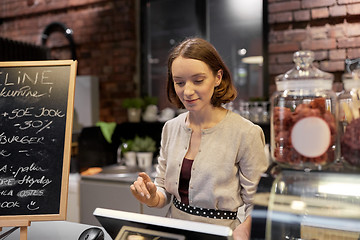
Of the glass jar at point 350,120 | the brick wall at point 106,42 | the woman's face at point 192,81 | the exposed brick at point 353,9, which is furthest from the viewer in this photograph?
the brick wall at point 106,42

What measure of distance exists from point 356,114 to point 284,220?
0.99 ft

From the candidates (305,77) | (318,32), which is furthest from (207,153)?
(318,32)

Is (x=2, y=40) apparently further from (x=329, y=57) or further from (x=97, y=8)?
(x=329, y=57)

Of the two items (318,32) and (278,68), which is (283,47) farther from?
(318,32)

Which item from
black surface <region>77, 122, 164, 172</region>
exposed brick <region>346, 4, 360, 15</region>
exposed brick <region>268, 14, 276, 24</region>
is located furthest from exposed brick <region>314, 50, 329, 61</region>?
black surface <region>77, 122, 164, 172</region>

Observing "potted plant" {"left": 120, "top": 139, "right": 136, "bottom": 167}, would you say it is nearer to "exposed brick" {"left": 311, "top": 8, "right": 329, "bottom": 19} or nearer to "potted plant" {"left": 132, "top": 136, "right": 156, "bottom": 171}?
"potted plant" {"left": 132, "top": 136, "right": 156, "bottom": 171}

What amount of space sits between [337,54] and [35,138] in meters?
2.38

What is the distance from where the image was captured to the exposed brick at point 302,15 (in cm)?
278

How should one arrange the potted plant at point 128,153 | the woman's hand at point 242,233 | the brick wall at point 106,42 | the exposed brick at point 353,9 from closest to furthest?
the woman's hand at point 242,233
the exposed brick at point 353,9
the potted plant at point 128,153
the brick wall at point 106,42

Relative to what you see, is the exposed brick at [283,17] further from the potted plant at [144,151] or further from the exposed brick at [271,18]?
the potted plant at [144,151]

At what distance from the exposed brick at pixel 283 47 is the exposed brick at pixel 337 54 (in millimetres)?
266

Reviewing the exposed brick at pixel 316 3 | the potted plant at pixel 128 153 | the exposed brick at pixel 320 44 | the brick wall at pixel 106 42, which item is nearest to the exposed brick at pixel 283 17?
the exposed brick at pixel 316 3

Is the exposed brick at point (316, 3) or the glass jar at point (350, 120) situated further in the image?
the exposed brick at point (316, 3)

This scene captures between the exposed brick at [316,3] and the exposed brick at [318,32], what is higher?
the exposed brick at [316,3]
